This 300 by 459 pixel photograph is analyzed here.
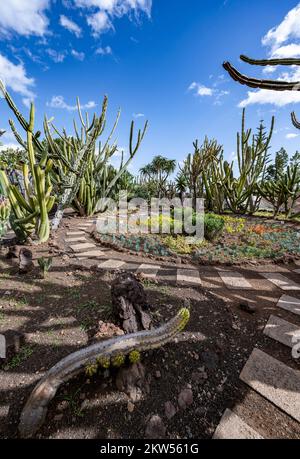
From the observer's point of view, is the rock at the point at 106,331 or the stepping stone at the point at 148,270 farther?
the stepping stone at the point at 148,270

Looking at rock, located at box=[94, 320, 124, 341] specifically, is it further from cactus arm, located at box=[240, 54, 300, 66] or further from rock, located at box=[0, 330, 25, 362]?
cactus arm, located at box=[240, 54, 300, 66]

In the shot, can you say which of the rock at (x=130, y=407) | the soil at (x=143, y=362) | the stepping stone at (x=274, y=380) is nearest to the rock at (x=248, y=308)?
the soil at (x=143, y=362)

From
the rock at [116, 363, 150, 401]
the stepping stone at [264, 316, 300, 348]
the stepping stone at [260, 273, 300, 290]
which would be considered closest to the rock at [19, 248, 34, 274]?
the rock at [116, 363, 150, 401]

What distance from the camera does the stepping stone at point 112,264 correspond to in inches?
133

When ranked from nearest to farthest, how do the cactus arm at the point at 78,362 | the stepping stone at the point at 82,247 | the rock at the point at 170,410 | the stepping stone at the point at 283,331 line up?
the cactus arm at the point at 78,362 < the rock at the point at 170,410 < the stepping stone at the point at 283,331 < the stepping stone at the point at 82,247

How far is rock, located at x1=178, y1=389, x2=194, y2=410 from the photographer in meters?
1.26

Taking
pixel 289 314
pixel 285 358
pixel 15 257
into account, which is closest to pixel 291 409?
pixel 285 358

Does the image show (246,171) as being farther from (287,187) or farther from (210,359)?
(210,359)

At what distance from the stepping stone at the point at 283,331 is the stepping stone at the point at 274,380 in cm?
33

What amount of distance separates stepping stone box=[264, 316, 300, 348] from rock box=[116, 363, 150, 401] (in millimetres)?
1408

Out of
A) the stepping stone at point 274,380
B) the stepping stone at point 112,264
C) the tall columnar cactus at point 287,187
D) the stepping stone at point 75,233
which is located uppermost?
the tall columnar cactus at point 287,187

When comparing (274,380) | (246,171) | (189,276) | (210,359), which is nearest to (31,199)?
(189,276)

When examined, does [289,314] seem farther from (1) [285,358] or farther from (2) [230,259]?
(2) [230,259]

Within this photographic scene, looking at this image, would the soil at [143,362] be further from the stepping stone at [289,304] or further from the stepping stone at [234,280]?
the stepping stone at [234,280]
